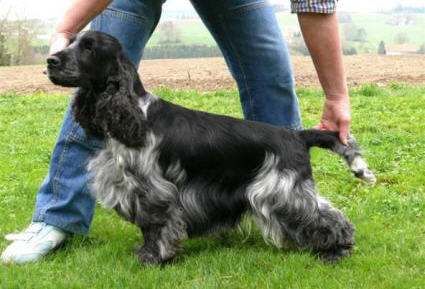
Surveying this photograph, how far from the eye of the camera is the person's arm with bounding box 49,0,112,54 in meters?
4.01

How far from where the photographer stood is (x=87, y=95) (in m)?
4.18

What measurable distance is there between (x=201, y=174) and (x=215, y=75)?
1284 cm

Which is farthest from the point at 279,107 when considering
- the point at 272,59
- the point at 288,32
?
the point at 288,32

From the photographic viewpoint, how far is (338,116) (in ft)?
14.7

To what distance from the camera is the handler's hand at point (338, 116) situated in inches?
175

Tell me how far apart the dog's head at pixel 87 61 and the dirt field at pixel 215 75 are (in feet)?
32.2

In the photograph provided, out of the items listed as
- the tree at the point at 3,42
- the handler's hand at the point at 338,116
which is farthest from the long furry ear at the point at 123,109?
the tree at the point at 3,42

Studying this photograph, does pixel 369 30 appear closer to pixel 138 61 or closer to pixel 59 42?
pixel 138 61

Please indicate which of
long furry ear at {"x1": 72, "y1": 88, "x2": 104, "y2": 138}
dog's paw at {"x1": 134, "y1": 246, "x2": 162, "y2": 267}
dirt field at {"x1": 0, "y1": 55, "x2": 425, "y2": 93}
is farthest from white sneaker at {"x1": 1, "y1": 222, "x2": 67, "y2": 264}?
dirt field at {"x1": 0, "y1": 55, "x2": 425, "y2": 93}

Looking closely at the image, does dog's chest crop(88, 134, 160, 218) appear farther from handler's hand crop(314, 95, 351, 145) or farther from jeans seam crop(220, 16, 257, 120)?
handler's hand crop(314, 95, 351, 145)

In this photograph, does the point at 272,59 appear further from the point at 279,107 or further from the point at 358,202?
the point at 358,202

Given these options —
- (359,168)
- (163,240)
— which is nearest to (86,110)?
(163,240)

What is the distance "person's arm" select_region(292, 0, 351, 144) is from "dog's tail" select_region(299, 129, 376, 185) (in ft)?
0.17

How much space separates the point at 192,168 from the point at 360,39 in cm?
3225
